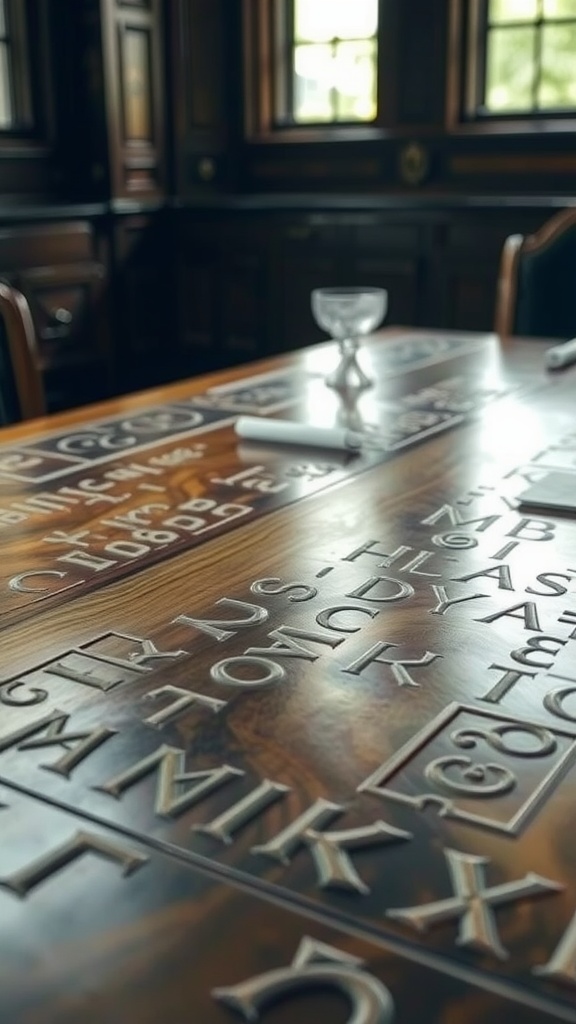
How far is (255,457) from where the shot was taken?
1.13 meters

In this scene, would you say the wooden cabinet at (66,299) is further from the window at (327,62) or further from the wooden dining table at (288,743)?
the wooden dining table at (288,743)

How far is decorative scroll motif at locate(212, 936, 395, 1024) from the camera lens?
1.25 ft

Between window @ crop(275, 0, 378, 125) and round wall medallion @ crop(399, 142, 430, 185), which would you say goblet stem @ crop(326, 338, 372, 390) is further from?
window @ crop(275, 0, 378, 125)

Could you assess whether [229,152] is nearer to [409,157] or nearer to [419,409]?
[409,157]

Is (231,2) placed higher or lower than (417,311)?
higher

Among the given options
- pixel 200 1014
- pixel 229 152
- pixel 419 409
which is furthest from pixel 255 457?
pixel 229 152

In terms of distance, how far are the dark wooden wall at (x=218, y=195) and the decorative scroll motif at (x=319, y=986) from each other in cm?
288

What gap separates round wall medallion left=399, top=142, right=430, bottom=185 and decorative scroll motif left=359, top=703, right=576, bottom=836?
308cm

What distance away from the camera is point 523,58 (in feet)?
10.9

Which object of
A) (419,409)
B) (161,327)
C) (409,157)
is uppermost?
(409,157)

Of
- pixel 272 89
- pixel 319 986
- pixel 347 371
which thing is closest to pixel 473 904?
pixel 319 986

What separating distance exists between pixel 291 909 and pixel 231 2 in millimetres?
3692

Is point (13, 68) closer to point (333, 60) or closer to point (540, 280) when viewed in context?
point (333, 60)

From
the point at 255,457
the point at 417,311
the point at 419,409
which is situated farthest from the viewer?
the point at 417,311
